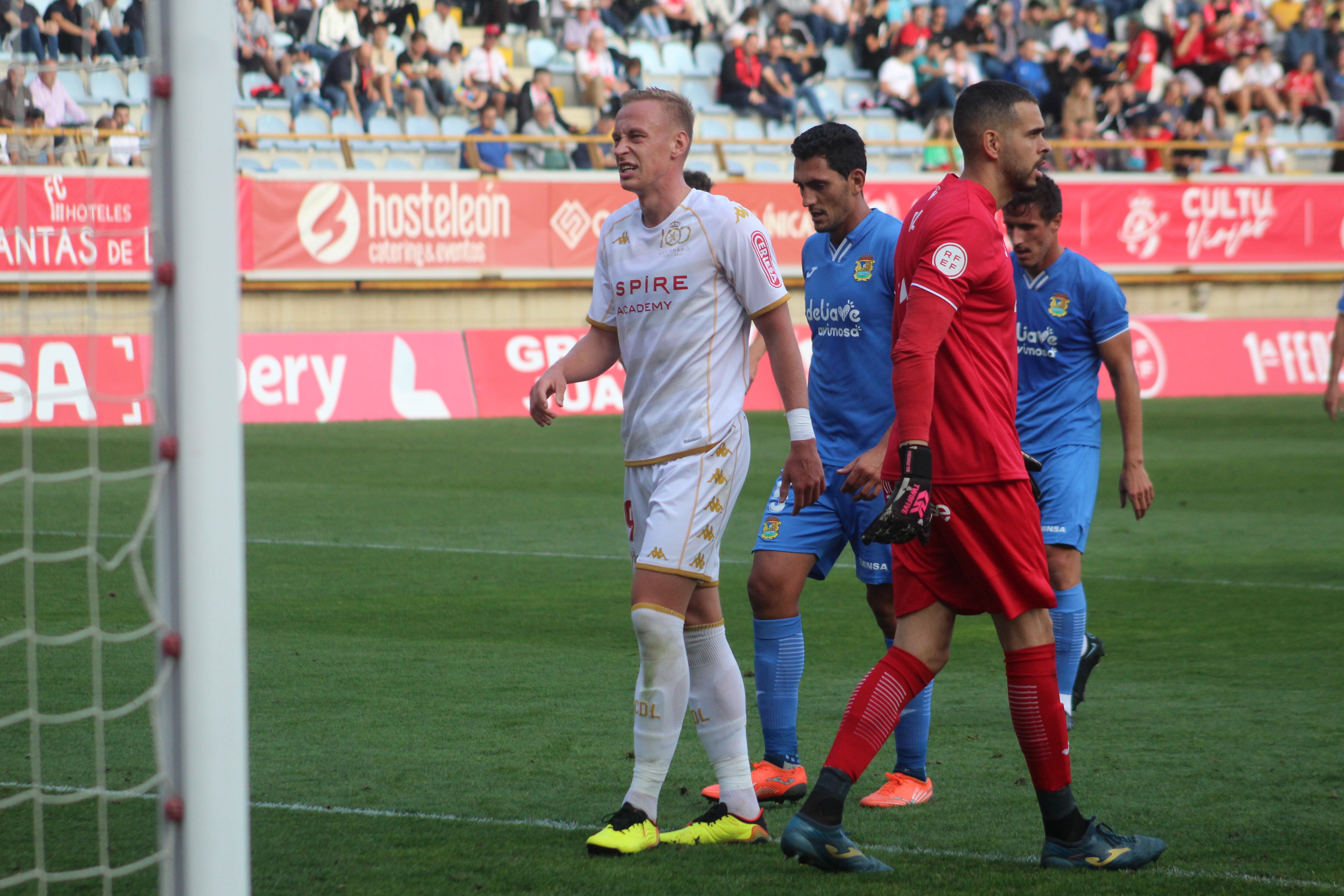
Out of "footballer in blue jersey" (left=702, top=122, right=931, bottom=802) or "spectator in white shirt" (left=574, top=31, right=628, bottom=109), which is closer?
"footballer in blue jersey" (left=702, top=122, right=931, bottom=802)

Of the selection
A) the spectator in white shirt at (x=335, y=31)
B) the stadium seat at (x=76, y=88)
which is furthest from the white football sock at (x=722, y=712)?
the spectator in white shirt at (x=335, y=31)

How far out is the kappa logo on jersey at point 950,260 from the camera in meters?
3.93

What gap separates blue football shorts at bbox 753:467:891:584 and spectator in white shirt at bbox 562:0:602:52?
1878 cm

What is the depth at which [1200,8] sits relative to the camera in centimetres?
2731

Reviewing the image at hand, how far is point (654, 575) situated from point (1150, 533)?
7.22 m

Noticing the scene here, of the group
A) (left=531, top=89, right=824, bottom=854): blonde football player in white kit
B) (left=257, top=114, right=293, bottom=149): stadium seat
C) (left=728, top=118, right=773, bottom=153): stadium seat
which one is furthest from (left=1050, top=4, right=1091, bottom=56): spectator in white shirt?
(left=531, top=89, right=824, bottom=854): blonde football player in white kit

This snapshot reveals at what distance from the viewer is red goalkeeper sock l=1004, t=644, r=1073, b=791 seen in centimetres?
A: 406

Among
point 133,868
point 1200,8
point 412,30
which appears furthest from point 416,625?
point 1200,8

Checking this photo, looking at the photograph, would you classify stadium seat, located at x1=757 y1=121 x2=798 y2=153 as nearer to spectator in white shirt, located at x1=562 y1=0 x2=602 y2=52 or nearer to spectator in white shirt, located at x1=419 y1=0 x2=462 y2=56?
spectator in white shirt, located at x1=562 y1=0 x2=602 y2=52

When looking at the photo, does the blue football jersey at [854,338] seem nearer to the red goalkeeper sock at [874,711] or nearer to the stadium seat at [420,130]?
the red goalkeeper sock at [874,711]

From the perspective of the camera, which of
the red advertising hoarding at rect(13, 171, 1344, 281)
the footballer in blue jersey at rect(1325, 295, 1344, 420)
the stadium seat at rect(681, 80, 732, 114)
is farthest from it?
the stadium seat at rect(681, 80, 732, 114)

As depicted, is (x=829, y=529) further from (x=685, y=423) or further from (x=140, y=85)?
(x=140, y=85)

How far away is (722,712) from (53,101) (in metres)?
3.68

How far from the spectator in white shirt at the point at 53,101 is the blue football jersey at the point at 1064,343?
11.2ft
